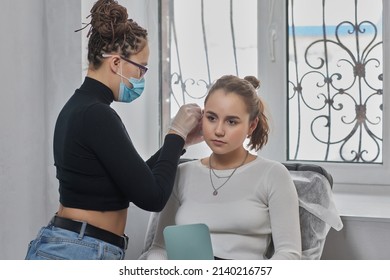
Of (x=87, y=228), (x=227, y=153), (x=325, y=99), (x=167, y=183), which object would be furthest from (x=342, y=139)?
(x=87, y=228)

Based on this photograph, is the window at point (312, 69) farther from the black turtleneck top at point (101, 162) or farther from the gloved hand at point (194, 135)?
the black turtleneck top at point (101, 162)

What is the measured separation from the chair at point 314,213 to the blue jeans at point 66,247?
253mm

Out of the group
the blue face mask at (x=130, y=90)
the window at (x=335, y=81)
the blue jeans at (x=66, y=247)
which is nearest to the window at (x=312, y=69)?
the window at (x=335, y=81)

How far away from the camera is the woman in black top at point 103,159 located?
143cm

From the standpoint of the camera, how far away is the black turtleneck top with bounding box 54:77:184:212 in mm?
1426

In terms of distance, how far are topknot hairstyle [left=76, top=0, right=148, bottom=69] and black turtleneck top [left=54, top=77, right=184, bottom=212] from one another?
0.27 feet

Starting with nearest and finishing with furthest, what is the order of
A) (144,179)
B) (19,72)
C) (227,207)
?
1. (144,179)
2. (227,207)
3. (19,72)

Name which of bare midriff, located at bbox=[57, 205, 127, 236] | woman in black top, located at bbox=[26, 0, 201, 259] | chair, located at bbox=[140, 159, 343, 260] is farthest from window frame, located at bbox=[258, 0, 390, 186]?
bare midriff, located at bbox=[57, 205, 127, 236]

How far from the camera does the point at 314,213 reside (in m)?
1.68

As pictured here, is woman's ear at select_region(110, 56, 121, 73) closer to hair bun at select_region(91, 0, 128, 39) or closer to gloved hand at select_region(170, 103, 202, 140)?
hair bun at select_region(91, 0, 128, 39)

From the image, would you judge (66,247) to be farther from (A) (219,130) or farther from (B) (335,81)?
(B) (335,81)

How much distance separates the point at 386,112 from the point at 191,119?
0.88 metres
